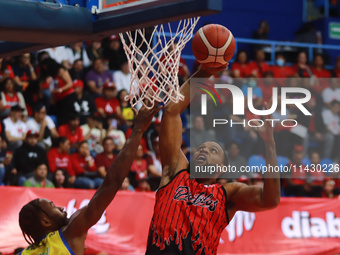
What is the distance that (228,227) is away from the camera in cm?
801

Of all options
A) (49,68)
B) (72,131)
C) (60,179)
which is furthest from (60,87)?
(60,179)

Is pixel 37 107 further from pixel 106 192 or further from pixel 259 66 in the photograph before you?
pixel 106 192

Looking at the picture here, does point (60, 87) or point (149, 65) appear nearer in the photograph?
point (149, 65)

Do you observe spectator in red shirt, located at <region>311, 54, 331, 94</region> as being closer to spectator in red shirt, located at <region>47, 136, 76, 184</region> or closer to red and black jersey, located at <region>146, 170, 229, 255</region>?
spectator in red shirt, located at <region>47, 136, 76, 184</region>

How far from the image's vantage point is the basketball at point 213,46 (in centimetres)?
449

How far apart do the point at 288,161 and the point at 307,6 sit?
638cm

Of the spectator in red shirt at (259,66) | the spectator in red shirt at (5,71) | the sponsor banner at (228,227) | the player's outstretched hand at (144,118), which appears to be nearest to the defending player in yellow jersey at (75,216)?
the player's outstretched hand at (144,118)

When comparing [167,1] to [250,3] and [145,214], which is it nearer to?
[145,214]

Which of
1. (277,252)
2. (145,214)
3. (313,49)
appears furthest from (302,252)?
(313,49)

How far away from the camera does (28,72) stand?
939cm

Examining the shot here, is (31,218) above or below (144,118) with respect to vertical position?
below

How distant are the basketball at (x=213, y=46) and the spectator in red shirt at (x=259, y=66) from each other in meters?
7.88

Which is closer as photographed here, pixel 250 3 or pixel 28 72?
pixel 28 72

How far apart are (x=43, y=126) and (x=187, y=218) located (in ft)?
17.4
